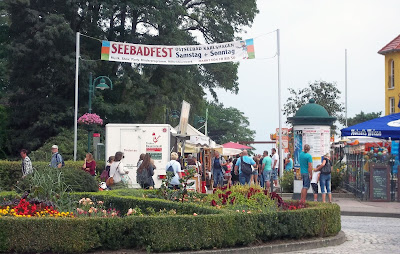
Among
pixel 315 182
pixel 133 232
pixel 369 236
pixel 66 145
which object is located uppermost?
pixel 66 145

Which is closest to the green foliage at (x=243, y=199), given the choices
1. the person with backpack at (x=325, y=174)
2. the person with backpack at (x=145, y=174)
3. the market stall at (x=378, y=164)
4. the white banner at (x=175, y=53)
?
the person with backpack at (x=145, y=174)

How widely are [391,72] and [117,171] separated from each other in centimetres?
5030

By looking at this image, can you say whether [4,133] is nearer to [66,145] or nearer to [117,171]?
[66,145]

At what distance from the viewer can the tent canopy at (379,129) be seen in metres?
24.0

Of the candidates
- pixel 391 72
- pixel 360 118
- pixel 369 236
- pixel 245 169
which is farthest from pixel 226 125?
pixel 369 236

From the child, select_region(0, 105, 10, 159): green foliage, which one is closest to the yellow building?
select_region(0, 105, 10, 159): green foliage

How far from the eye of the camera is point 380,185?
25.4 metres

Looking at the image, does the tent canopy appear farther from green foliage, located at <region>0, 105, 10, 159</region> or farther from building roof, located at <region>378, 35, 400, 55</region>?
building roof, located at <region>378, 35, 400, 55</region>

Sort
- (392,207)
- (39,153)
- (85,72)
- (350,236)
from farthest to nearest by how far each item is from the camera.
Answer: (85,72) < (39,153) < (392,207) < (350,236)

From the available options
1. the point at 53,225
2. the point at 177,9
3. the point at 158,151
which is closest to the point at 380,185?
the point at 158,151

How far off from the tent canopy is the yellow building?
1639 inches

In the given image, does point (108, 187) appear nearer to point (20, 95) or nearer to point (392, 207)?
point (392, 207)

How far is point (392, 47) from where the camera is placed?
66625 mm

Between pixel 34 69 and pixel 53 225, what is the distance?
35.2m
